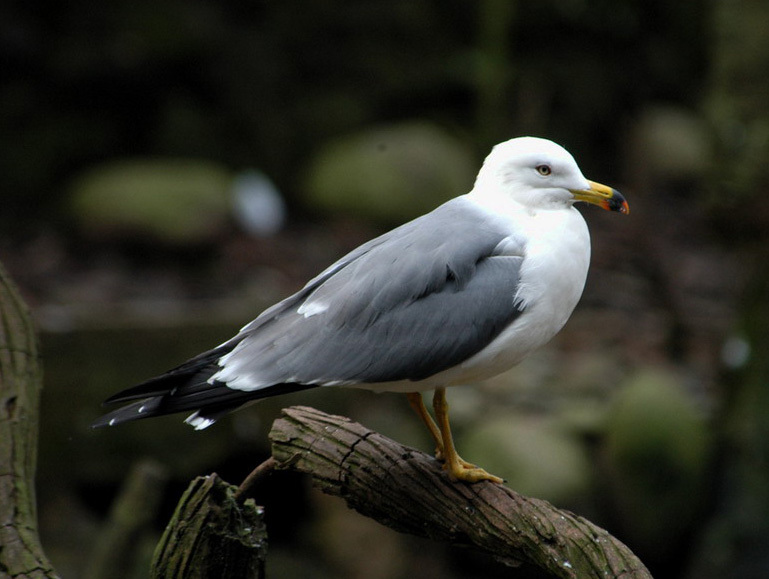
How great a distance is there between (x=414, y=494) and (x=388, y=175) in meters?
5.09

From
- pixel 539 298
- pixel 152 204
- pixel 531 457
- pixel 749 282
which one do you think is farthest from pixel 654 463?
pixel 152 204

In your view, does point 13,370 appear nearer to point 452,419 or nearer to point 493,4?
point 452,419

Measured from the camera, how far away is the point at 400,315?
7.33ft

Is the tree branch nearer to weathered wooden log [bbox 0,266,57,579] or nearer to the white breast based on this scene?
the white breast

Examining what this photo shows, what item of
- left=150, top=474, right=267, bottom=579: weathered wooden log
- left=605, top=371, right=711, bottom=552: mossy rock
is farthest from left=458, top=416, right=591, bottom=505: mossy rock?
left=150, top=474, right=267, bottom=579: weathered wooden log

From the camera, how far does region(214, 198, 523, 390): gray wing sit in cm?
217

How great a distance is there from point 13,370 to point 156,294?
3.68 meters

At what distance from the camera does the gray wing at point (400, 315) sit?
7.13ft

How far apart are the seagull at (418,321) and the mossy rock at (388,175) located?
15.6 feet

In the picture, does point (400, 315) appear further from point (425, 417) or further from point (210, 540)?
point (210, 540)

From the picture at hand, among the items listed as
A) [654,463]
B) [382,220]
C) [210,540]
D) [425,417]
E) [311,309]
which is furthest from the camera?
[382,220]

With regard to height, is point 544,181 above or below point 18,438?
above

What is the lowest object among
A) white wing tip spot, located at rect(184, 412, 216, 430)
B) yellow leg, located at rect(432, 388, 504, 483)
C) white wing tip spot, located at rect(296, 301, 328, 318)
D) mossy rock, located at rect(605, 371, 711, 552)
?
mossy rock, located at rect(605, 371, 711, 552)

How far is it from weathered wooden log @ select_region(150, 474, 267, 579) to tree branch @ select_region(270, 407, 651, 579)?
0.22 meters
